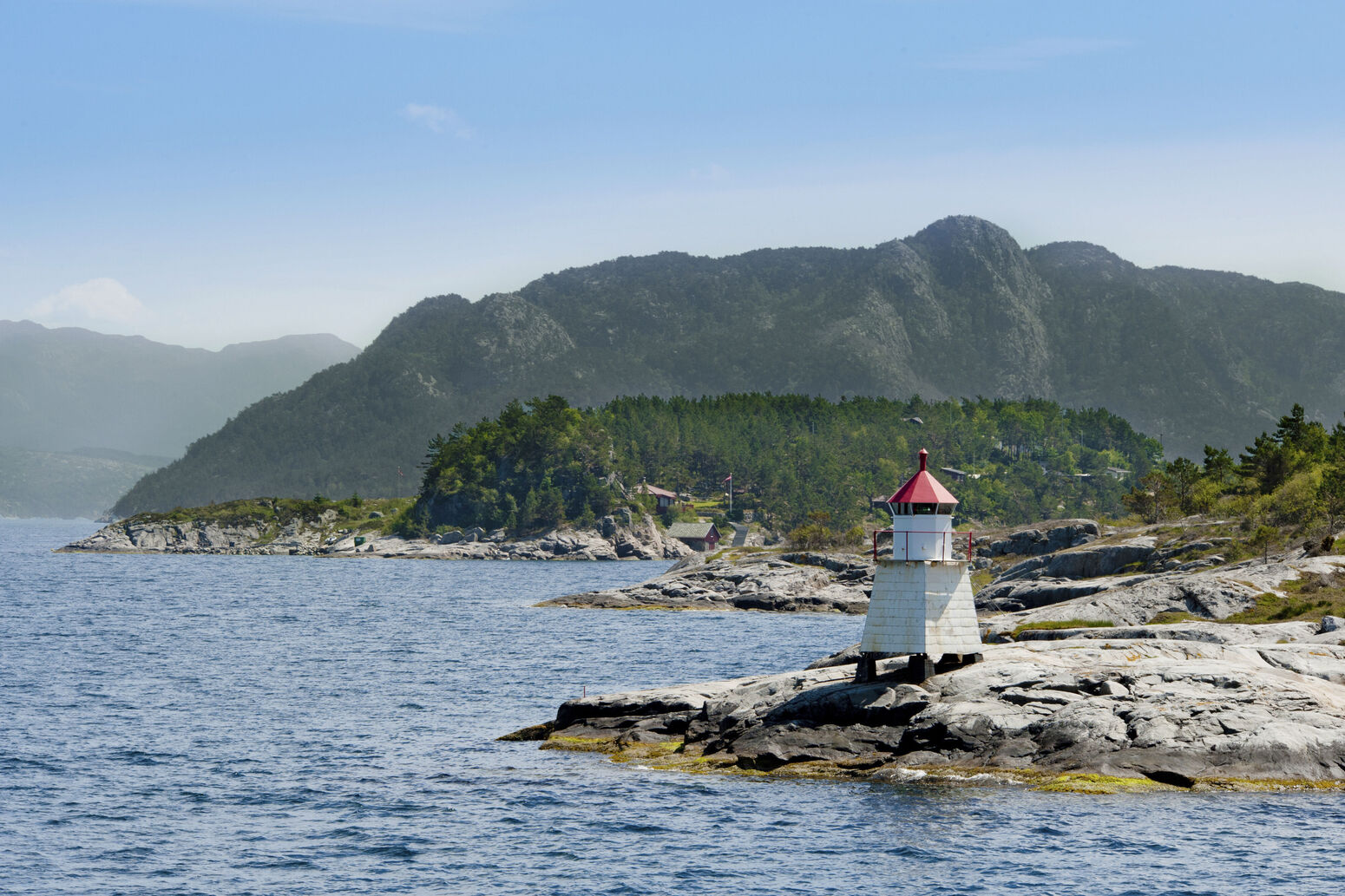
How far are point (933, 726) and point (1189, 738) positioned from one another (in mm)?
7985

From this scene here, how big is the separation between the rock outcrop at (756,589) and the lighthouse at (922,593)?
237ft

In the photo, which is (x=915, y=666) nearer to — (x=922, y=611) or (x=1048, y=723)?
(x=922, y=611)

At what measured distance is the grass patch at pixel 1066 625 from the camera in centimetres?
5900

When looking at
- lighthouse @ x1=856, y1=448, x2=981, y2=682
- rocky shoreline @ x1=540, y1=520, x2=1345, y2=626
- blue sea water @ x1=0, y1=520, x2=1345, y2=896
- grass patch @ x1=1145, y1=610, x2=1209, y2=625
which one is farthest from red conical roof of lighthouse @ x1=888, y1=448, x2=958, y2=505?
grass patch @ x1=1145, y1=610, x2=1209, y2=625

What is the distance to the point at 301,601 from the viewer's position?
403 feet

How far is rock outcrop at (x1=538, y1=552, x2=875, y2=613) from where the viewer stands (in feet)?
380

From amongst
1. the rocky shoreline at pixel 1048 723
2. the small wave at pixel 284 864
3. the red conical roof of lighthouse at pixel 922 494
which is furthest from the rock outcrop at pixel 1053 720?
the small wave at pixel 284 864

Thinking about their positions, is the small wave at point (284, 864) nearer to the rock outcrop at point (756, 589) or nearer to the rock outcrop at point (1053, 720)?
the rock outcrop at point (1053, 720)

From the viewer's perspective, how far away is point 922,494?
42750 mm

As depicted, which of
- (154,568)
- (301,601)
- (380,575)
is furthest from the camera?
(154,568)

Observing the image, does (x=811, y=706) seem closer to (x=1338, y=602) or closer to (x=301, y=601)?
(x=1338, y=602)

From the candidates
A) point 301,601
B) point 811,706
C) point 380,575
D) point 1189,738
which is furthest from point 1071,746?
point 380,575

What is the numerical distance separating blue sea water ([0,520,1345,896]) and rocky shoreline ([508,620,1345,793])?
147 centimetres

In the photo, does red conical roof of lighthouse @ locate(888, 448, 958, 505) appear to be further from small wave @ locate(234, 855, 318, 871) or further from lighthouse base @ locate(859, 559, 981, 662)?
small wave @ locate(234, 855, 318, 871)
